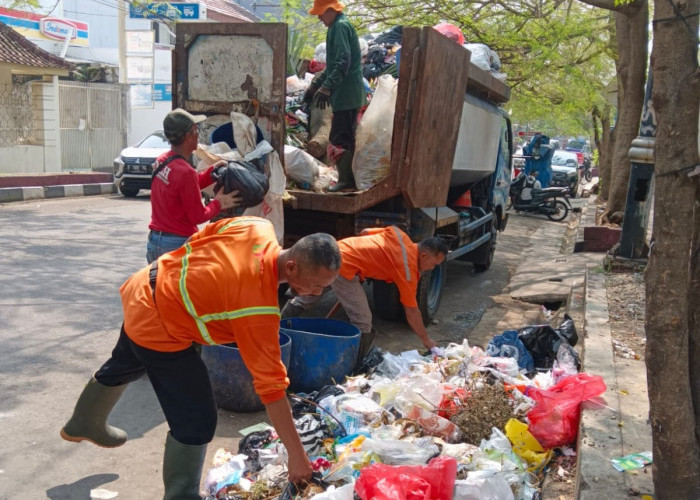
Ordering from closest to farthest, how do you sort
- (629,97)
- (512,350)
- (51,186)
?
1. (512,350)
2. (629,97)
3. (51,186)

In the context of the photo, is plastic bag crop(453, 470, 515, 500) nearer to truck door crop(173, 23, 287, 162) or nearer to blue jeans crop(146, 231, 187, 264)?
blue jeans crop(146, 231, 187, 264)

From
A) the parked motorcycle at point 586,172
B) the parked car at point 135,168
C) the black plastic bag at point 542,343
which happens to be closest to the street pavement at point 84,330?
the black plastic bag at point 542,343

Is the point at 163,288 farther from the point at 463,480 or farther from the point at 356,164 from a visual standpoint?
the point at 356,164

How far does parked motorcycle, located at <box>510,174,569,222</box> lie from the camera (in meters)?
17.5

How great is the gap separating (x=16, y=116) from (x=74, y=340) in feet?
47.9

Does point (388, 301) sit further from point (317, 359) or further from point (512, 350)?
point (317, 359)

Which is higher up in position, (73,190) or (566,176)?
(566,176)

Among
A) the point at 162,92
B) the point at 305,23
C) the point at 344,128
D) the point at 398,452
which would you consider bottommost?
the point at 398,452

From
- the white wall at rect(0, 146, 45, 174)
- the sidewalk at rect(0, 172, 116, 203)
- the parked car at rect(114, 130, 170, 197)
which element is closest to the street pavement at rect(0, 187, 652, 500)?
the sidewalk at rect(0, 172, 116, 203)

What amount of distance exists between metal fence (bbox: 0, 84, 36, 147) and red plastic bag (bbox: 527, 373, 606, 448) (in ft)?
54.5

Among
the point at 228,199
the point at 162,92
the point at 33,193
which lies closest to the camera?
the point at 228,199

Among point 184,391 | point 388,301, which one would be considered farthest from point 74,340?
point 184,391

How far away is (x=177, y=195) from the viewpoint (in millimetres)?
4457

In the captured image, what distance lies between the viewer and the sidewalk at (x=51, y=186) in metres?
13.7
